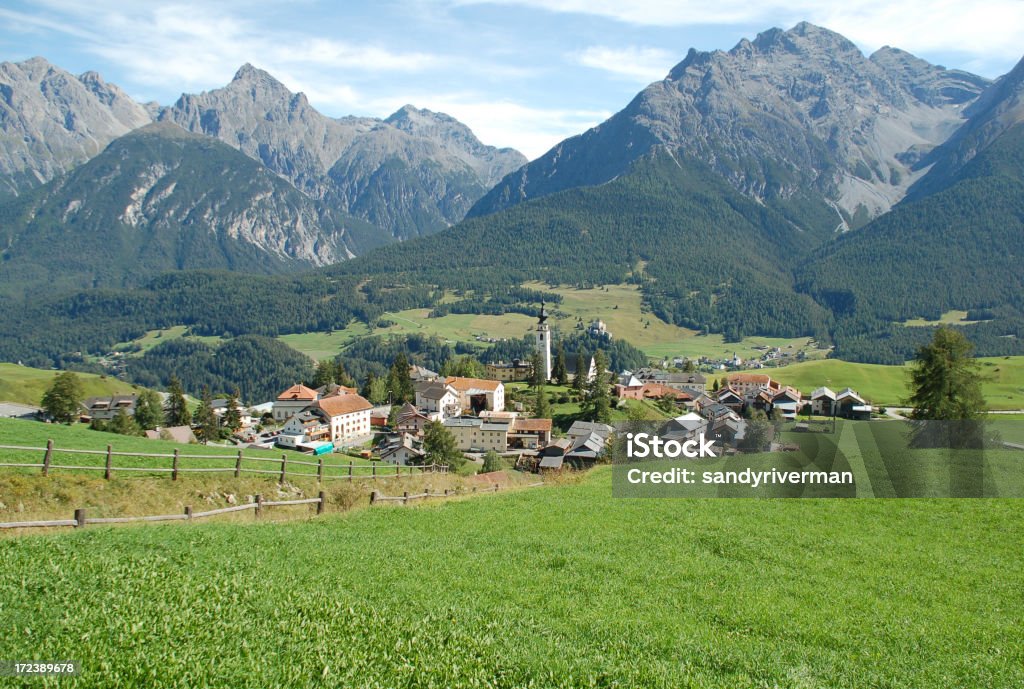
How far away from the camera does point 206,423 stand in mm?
86125

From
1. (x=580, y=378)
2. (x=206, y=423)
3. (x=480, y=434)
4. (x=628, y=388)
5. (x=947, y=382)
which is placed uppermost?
(x=947, y=382)

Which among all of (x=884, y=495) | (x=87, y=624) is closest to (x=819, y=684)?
(x=87, y=624)

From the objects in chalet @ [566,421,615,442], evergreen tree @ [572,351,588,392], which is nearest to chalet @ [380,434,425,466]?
chalet @ [566,421,615,442]

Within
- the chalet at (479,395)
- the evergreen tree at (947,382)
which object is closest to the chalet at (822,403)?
the chalet at (479,395)

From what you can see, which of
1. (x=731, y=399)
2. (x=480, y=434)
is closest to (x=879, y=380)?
(x=731, y=399)

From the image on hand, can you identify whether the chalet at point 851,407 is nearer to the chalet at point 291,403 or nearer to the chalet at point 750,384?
the chalet at point 750,384

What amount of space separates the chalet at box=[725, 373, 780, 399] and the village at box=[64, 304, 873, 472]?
0.22 m

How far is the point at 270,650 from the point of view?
9.38 meters

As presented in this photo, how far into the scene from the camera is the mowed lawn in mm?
9094

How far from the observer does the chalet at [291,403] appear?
11294cm

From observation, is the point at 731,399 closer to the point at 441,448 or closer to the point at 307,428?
the point at 307,428

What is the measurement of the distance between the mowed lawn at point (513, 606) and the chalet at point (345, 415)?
76.5 metres

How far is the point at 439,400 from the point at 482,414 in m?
8.47

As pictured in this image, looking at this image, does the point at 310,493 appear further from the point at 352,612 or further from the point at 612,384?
the point at 612,384
